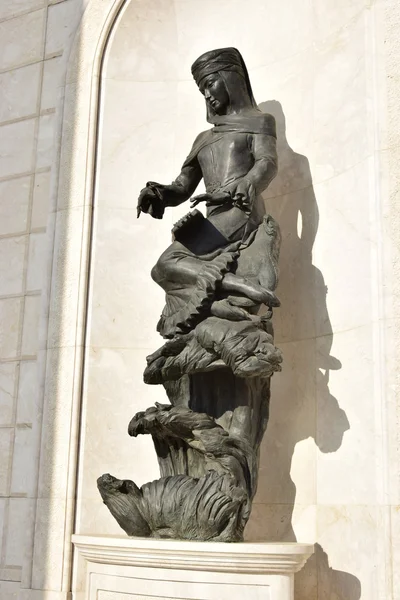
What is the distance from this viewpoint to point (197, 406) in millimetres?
3320

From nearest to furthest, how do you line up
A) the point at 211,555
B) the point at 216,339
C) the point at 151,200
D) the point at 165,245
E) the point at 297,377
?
the point at 211,555
the point at 216,339
the point at 151,200
the point at 297,377
the point at 165,245

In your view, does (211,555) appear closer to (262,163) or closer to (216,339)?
(216,339)

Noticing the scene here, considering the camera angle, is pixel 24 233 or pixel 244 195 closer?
pixel 244 195

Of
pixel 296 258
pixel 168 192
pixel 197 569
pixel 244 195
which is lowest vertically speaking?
pixel 197 569

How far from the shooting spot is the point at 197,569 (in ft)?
9.29

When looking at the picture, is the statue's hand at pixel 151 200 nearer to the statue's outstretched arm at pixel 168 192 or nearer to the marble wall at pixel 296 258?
the statue's outstretched arm at pixel 168 192

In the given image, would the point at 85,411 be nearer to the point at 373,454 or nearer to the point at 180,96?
the point at 373,454

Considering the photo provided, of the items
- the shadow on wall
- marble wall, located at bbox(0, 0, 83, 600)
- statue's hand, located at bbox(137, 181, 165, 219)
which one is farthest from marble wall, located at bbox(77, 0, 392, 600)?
statue's hand, located at bbox(137, 181, 165, 219)

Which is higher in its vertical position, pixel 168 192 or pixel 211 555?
pixel 168 192

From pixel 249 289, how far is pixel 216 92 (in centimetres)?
90

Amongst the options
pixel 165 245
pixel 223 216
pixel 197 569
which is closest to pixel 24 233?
pixel 165 245

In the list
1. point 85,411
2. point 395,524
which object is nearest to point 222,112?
point 85,411

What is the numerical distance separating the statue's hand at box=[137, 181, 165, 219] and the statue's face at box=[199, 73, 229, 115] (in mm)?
416

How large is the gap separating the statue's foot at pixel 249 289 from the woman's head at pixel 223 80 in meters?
0.78
